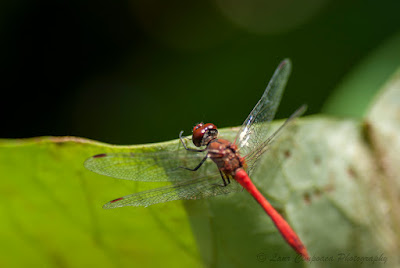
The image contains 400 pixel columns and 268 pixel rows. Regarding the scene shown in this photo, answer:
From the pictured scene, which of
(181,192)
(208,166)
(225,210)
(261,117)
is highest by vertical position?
(261,117)

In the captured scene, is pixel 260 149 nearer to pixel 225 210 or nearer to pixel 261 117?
pixel 261 117

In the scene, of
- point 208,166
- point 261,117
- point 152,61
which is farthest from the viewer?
point 152,61

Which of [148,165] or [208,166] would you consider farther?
[208,166]

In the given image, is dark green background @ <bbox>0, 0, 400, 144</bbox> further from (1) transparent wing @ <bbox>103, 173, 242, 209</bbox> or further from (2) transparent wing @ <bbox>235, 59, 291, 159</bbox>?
(1) transparent wing @ <bbox>103, 173, 242, 209</bbox>

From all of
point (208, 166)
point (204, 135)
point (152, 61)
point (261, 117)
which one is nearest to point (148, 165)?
point (208, 166)

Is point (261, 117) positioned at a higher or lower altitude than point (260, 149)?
higher

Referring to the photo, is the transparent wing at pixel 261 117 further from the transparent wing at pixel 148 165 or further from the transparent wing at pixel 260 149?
the transparent wing at pixel 148 165

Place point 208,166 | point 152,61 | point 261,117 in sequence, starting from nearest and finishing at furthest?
point 208,166, point 261,117, point 152,61
